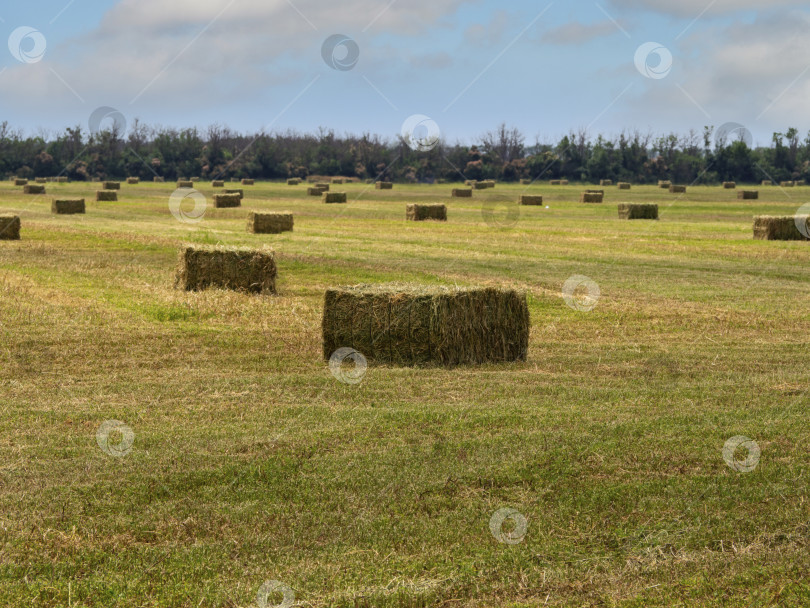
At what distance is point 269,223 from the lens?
40.1 m

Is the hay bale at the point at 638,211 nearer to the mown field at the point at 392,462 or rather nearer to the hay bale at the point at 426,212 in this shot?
the hay bale at the point at 426,212

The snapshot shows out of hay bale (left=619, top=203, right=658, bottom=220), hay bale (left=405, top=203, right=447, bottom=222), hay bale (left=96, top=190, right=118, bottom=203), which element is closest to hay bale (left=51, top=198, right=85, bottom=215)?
hay bale (left=96, top=190, right=118, bottom=203)

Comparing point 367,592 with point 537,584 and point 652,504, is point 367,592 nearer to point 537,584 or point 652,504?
point 537,584

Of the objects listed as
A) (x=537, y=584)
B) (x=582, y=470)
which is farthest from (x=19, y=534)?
(x=582, y=470)

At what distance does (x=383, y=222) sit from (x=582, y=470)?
133ft

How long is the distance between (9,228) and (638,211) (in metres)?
32.3

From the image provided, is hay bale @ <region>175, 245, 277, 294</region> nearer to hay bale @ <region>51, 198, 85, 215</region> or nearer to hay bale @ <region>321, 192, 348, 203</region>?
hay bale @ <region>51, 198, 85, 215</region>

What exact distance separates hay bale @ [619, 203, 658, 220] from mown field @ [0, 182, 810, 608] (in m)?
32.6

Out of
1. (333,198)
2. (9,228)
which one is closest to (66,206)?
(9,228)

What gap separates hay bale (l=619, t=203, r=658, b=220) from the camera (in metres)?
52.7

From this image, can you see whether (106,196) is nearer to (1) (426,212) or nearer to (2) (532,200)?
(1) (426,212)

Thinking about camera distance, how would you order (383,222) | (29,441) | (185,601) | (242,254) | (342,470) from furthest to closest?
(383,222), (242,254), (29,441), (342,470), (185,601)

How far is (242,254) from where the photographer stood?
22.0 metres

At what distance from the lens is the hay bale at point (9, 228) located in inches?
1339
